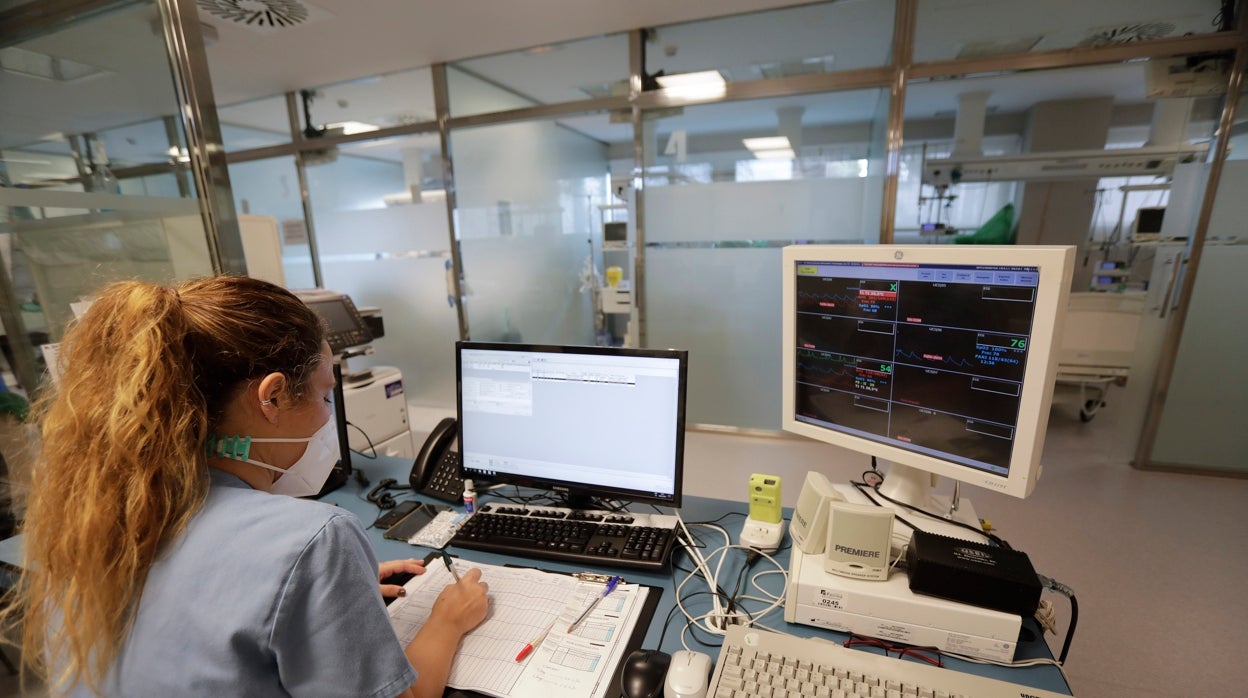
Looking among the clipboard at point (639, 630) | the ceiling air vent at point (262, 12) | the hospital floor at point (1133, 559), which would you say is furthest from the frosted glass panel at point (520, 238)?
the clipboard at point (639, 630)

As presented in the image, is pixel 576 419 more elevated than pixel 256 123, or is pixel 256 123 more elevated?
pixel 256 123

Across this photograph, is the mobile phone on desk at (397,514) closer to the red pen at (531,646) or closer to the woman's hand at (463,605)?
the woman's hand at (463,605)

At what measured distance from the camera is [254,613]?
0.57 metres

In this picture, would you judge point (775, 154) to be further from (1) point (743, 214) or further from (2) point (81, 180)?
(2) point (81, 180)

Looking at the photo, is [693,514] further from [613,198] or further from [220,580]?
[613,198]

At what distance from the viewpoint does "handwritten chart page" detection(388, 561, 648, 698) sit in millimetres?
770

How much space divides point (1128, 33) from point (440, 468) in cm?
384

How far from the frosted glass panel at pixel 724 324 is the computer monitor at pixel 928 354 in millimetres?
2103

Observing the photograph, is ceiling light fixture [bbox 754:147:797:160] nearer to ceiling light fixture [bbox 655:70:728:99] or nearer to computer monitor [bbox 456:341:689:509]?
ceiling light fixture [bbox 655:70:728:99]

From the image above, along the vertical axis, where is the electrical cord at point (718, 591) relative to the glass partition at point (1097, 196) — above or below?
below

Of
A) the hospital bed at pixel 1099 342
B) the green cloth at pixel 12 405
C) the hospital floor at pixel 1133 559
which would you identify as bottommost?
the hospital floor at pixel 1133 559

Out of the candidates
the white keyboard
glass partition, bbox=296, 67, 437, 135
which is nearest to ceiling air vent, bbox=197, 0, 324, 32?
glass partition, bbox=296, 67, 437, 135

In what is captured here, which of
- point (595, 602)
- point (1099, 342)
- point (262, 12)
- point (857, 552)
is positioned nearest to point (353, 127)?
point (262, 12)

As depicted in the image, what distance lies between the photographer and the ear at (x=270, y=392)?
704 millimetres
